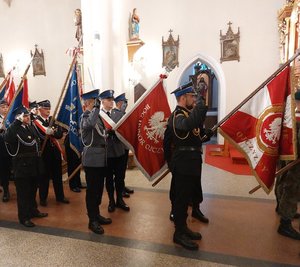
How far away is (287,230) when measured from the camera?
9.05ft

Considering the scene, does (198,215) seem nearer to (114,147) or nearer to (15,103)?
(114,147)

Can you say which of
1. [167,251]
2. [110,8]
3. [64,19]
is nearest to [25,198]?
[167,251]

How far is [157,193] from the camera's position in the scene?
4133mm

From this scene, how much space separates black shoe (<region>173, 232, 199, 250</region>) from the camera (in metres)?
2.52

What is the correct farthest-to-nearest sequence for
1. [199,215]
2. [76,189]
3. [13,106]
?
1. [76,189]
2. [13,106]
3. [199,215]

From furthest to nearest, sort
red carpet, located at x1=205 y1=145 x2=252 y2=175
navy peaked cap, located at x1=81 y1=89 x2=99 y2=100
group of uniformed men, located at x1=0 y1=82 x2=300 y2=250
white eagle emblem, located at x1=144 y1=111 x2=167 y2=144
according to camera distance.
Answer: red carpet, located at x1=205 y1=145 x2=252 y2=175 → white eagle emblem, located at x1=144 y1=111 x2=167 y2=144 → navy peaked cap, located at x1=81 y1=89 x2=99 y2=100 → group of uniformed men, located at x1=0 y1=82 x2=300 y2=250

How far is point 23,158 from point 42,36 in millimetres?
7709

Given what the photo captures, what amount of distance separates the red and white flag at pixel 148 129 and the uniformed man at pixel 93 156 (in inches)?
9.1

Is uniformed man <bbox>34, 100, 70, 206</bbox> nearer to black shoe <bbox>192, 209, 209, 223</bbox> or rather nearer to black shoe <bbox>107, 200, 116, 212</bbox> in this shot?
black shoe <bbox>107, 200, 116, 212</bbox>

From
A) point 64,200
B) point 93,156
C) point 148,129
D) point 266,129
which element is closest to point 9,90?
point 64,200

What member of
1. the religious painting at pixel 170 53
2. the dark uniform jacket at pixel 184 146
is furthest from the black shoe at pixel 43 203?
the religious painting at pixel 170 53

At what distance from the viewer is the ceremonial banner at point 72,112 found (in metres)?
3.48

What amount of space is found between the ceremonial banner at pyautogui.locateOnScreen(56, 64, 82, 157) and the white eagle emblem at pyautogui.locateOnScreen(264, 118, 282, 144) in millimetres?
2239

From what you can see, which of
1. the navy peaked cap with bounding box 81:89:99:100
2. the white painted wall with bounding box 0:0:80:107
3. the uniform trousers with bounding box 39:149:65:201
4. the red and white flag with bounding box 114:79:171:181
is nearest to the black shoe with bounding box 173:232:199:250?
the red and white flag with bounding box 114:79:171:181
